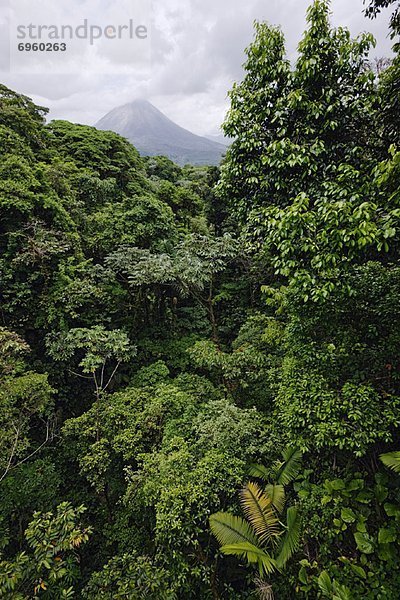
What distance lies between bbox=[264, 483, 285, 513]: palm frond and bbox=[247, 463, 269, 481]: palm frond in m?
0.17

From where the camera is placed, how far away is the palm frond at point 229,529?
4188mm

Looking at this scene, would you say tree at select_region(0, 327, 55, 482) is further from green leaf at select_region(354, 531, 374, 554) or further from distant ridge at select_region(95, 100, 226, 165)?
distant ridge at select_region(95, 100, 226, 165)

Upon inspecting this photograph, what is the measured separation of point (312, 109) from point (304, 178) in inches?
35.2

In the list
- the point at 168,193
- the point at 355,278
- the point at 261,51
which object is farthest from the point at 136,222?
the point at 355,278

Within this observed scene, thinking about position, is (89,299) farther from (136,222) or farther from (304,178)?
(304,178)

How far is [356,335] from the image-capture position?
4.57 m

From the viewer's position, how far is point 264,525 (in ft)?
14.4

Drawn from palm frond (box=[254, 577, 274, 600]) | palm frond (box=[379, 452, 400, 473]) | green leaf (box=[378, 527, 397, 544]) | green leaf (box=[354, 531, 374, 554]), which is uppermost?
palm frond (box=[379, 452, 400, 473])

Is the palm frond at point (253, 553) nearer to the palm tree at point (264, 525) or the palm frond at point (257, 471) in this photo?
the palm tree at point (264, 525)

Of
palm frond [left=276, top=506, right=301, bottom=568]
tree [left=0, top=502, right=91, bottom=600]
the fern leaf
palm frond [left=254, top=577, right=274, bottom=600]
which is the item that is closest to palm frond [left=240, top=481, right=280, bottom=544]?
palm frond [left=276, top=506, right=301, bottom=568]

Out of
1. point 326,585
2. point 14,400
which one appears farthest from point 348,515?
point 14,400

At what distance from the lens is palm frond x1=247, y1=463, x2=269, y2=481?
4848mm

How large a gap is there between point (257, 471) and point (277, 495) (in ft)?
1.48

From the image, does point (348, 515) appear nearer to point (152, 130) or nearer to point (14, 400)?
point (14, 400)
